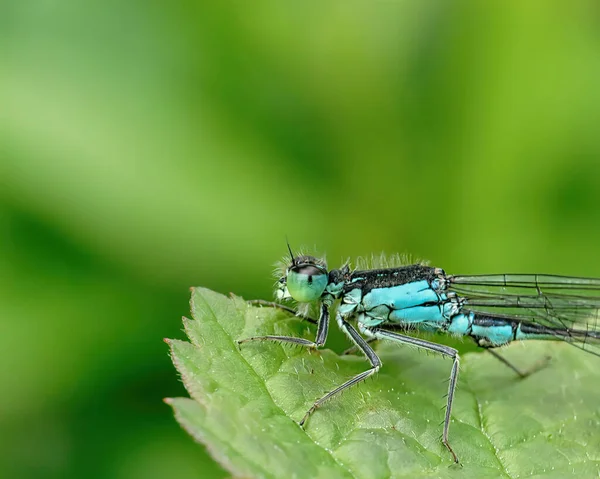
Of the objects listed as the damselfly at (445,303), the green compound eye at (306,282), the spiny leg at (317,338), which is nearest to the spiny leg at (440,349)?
the damselfly at (445,303)

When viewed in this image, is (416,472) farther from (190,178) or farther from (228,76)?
(228,76)

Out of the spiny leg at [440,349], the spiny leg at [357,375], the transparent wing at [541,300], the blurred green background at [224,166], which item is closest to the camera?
the spiny leg at [357,375]

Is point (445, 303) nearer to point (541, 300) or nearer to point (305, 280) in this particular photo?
point (541, 300)

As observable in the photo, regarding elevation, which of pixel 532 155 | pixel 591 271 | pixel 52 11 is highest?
pixel 52 11

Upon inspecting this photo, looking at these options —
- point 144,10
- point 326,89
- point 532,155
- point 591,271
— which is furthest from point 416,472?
point 144,10

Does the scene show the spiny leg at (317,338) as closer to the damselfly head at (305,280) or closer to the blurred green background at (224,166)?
the damselfly head at (305,280)

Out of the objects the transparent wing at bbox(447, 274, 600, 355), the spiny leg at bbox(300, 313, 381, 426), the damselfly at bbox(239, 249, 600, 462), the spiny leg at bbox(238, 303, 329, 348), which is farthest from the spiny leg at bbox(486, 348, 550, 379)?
the spiny leg at bbox(238, 303, 329, 348)

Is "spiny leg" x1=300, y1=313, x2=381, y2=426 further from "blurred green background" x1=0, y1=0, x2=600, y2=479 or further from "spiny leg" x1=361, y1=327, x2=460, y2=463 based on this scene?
"blurred green background" x1=0, y1=0, x2=600, y2=479

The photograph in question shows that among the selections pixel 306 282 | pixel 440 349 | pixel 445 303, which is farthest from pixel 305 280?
pixel 445 303
